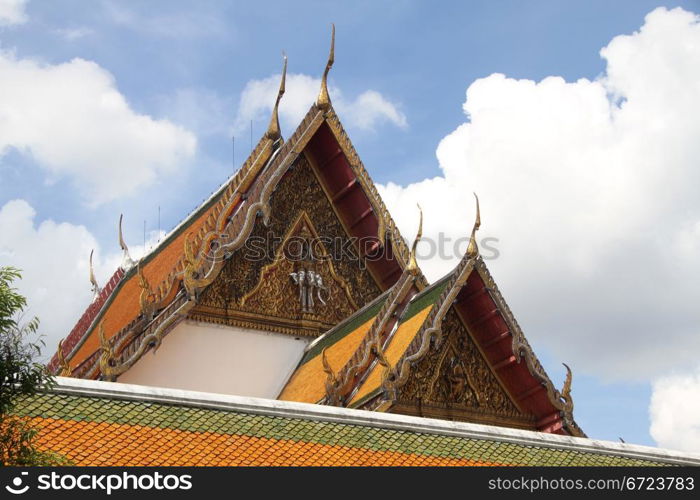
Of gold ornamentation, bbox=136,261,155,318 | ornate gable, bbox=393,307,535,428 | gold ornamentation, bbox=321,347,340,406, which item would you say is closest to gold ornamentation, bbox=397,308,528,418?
ornate gable, bbox=393,307,535,428

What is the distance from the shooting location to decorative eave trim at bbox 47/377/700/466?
25.6ft

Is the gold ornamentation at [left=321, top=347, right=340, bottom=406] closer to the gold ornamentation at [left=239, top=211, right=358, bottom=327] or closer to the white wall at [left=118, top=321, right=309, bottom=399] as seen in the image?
the white wall at [left=118, top=321, right=309, bottom=399]

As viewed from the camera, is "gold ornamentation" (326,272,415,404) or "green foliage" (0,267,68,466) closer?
"green foliage" (0,267,68,466)

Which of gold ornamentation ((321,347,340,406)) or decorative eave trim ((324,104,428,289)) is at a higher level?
decorative eave trim ((324,104,428,289))

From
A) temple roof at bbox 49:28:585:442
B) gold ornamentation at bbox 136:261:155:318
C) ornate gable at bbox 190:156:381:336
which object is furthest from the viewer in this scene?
ornate gable at bbox 190:156:381:336

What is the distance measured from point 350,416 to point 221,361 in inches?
121

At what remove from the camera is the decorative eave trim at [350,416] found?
25.6ft

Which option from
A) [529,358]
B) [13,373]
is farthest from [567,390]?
[13,373]

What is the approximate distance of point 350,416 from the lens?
8477mm

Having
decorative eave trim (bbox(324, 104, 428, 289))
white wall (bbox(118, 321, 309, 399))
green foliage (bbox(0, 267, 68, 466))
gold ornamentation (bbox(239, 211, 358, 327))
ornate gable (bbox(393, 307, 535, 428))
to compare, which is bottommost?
green foliage (bbox(0, 267, 68, 466))

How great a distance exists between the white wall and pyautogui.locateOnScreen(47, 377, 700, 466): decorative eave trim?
276 centimetres
